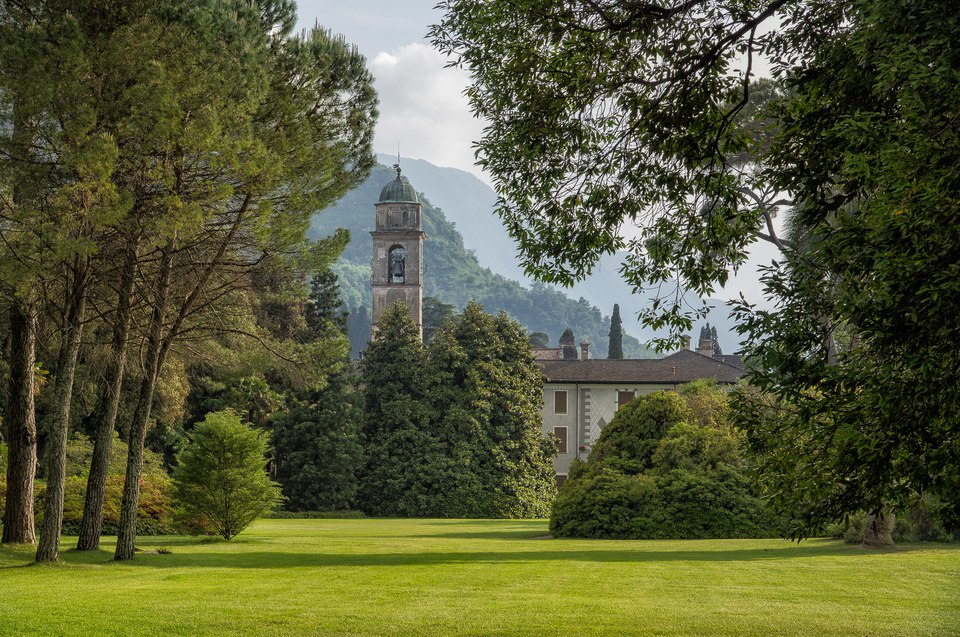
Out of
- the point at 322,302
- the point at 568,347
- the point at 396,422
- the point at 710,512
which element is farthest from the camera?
the point at 568,347

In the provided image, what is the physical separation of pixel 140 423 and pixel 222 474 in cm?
471

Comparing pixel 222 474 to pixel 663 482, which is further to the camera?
pixel 663 482

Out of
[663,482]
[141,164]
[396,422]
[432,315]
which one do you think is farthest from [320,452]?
[432,315]

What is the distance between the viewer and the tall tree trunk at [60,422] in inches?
694

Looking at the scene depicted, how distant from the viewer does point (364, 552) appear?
2131 cm

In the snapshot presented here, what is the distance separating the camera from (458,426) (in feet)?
152

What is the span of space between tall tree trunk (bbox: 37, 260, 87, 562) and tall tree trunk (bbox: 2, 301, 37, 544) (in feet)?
8.75

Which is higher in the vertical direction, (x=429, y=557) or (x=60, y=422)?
(x=60, y=422)

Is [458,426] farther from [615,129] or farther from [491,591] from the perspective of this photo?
[615,129]

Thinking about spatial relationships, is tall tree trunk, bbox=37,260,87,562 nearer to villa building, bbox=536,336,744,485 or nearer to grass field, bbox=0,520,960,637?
grass field, bbox=0,520,960,637

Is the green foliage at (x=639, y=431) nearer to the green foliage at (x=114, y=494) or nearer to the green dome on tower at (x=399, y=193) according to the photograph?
the green foliage at (x=114, y=494)

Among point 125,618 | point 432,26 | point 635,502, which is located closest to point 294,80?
point 432,26

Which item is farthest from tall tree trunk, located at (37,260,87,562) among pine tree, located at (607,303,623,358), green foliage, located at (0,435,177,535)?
pine tree, located at (607,303,623,358)

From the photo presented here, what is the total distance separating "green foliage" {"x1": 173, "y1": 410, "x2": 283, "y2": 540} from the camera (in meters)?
24.2
